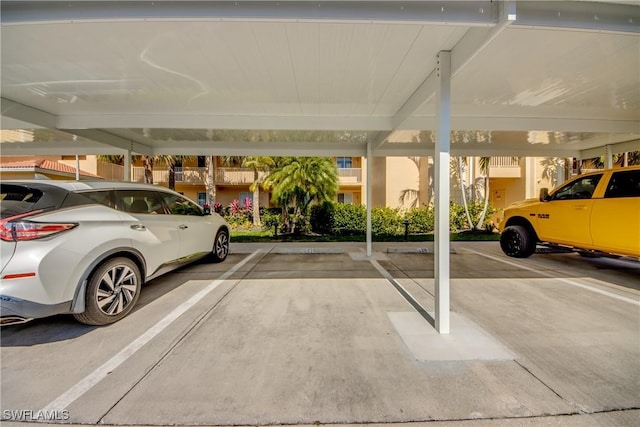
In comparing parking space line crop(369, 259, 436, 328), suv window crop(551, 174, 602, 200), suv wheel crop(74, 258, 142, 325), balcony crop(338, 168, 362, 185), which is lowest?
parking space line crop(369, 259, 436, 328)

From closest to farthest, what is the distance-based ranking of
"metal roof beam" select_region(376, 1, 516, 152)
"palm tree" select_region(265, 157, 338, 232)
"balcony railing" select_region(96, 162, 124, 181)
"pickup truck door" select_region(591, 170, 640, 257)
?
"metal roof beam" select_region(376, 1, 516, 152) → "pickup truck door" select_region(591, 170, 640, 257) → "palm tree" select_region(265, 157, 338, 232) → "balcony railing" select_region(96, 162, 124, 181)

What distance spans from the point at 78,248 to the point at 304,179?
9720 mm

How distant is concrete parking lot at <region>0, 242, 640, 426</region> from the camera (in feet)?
6.61

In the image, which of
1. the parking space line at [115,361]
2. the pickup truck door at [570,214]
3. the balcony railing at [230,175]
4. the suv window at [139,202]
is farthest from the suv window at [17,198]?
the balcony railing at [230,175]

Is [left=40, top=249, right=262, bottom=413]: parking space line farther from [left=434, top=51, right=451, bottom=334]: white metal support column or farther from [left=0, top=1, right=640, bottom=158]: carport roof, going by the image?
[left=434, top=51, right=451, bottom=334]: white metal support column

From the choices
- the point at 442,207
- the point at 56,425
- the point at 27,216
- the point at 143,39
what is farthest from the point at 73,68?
the point at 442,207

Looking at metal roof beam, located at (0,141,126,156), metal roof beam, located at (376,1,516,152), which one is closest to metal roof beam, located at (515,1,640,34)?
metal roof beam, located at (376,1,516,152)

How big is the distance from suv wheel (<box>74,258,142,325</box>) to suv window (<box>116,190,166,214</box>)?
82cm

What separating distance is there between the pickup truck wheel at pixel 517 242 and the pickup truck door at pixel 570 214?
13.8 inches

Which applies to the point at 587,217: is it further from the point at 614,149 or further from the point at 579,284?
the point at 614,149

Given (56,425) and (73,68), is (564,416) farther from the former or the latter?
(73,68)

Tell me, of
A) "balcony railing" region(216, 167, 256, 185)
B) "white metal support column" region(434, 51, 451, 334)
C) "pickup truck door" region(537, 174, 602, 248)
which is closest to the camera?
"white metal support column" region(434, 51, 451, 334)

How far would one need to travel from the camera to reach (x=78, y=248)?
117 inches

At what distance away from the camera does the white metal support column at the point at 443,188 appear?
3.12 metres
